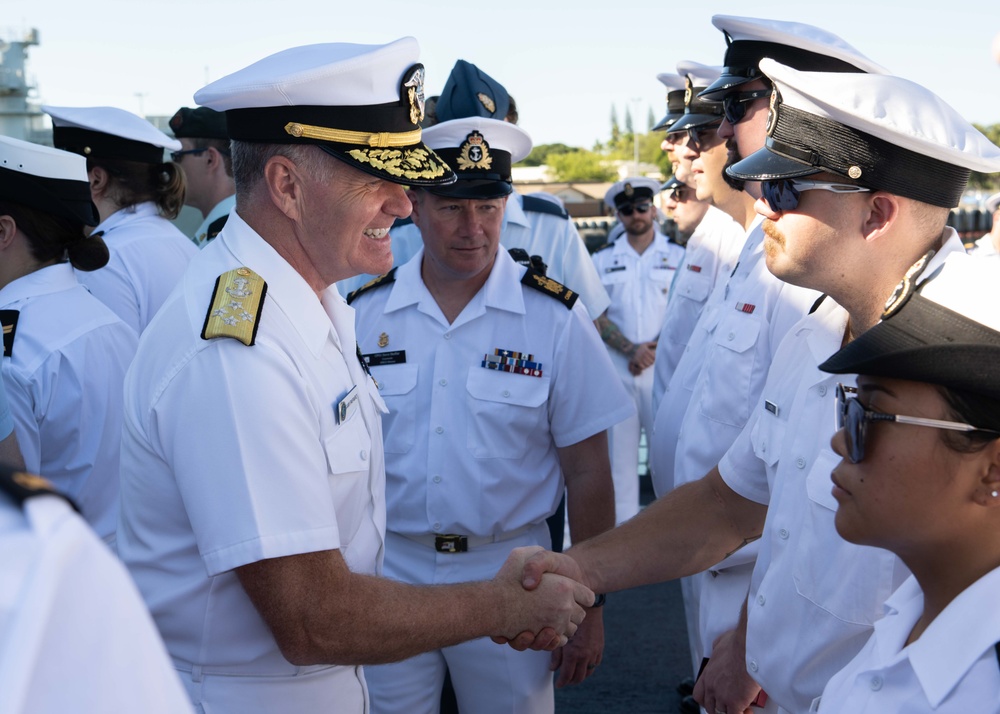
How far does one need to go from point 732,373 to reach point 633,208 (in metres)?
5.64

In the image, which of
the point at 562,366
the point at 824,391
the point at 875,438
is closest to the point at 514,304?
the point at 562,366

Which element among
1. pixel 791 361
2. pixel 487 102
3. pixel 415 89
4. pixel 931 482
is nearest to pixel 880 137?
pixel 791 361

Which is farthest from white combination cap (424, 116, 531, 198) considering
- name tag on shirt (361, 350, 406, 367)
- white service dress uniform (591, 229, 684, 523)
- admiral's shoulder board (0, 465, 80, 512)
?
white service dress uniform (591, 229, 684, 523)

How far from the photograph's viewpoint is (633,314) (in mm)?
8133

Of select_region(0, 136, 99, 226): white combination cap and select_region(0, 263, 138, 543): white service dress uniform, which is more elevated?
select_region(0, 136, 99, 226): white combination cap

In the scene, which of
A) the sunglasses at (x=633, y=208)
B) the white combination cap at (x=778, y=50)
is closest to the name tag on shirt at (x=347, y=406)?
the white combination cap at (x=778, y=50)

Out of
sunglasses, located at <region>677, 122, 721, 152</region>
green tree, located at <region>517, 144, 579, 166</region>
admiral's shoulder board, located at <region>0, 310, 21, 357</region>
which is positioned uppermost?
sunglasses, located at <region>677, 122, 721, 152</region>

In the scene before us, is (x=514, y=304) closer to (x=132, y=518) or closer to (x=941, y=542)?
(x=132, y=518)

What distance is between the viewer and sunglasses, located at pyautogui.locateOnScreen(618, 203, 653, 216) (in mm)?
8766

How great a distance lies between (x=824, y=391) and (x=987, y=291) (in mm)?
741

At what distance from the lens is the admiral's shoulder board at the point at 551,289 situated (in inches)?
133

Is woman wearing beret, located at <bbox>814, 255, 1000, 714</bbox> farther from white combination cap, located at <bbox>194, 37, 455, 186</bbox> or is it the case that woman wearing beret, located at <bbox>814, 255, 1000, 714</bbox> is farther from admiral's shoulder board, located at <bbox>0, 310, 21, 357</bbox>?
Answer: admiral's shoulder board, located at <bbox>0, 310, 21, 357</bbox>

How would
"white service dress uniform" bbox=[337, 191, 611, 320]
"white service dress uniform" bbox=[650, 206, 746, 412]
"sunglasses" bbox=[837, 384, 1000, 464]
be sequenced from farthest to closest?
1. "white service dress uniform" bbox=[337, 191, 611, 320]
2. "white service dress uniform" bbox=[650, 206, 746, 412]
3. "sunglasses" bbox=[837, 384, 1000, 464]

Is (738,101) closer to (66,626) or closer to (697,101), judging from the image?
(697,101)
